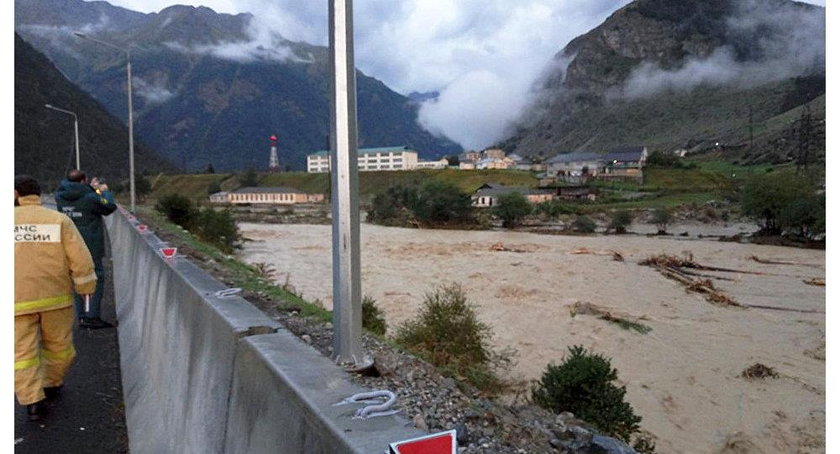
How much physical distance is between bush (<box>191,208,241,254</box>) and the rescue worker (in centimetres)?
2538

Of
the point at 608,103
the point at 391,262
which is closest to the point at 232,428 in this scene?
the point at 391,262

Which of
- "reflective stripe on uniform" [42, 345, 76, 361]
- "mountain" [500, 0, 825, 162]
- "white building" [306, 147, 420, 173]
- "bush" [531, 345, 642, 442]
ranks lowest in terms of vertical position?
"bush" [531, 345, 642, 442]

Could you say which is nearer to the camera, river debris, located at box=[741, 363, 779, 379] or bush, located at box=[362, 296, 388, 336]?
bush, located at box=[362, 296, 388, 336]

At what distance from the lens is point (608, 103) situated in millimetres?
195500

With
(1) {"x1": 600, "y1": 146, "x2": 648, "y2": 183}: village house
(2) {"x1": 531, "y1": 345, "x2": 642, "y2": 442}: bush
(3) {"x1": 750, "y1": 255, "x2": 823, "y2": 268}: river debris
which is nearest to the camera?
(2) {"x1": 531, "y1": 345, "x2": 642, "y2": 442}: bush

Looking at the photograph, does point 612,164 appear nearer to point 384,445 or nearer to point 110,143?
point 110,143

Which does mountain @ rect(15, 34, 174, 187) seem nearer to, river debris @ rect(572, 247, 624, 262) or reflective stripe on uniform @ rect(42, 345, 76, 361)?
river debris @ rect(572, 247, 624, 262)

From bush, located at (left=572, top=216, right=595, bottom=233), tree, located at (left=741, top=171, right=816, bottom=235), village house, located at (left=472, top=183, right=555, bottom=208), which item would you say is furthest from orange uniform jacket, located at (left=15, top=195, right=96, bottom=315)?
village house, located at (left=472, top=183, right=555, bottom=208)

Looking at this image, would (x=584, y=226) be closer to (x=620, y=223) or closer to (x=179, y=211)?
(x=620, y=223)

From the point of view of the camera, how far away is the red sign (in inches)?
76.0

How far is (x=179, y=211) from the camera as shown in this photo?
31156 millimetres

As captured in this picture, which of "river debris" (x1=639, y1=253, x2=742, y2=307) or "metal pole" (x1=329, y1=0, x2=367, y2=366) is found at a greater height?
"metal pole" (x1=329, y1=0, x2=367, y2=366)

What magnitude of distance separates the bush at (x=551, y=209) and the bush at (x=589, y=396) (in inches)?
2412

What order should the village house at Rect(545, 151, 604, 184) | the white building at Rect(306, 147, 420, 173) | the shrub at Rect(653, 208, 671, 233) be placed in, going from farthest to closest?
the white building at Rect(306, 147, 420, 173), the village house at Rect(545, 151, 604, 184), the shrub at Rect(653, 208, 671, 233)
